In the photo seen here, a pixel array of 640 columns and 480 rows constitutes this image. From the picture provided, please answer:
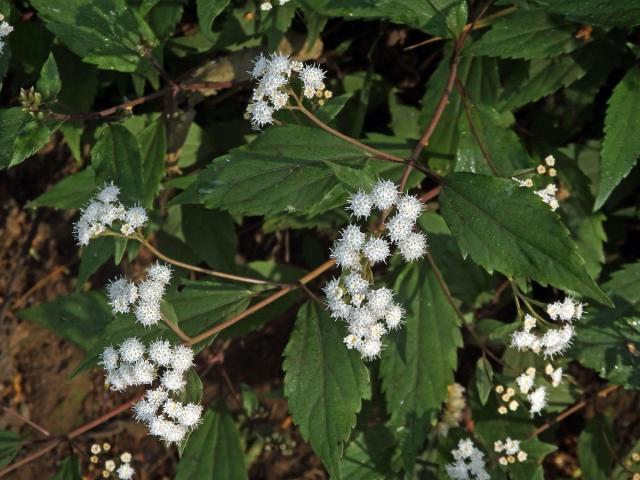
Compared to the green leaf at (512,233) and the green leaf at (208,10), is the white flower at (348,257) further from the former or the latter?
the green leaf at (208,10)

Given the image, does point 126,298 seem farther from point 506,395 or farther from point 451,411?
point 451,411

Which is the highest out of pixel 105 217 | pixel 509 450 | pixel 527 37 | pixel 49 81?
pixel 527 37

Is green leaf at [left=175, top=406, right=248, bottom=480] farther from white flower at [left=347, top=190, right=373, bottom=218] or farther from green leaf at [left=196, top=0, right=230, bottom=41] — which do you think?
green leaf at [left=196, top=0, right=230, bottom=41]

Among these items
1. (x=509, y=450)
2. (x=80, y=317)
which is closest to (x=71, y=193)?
(x=80, y=317)

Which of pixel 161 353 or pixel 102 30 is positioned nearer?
pixel 161 353

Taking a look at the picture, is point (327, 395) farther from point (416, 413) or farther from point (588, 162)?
point (588, 162)

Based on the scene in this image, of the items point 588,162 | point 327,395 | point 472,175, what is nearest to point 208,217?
point 327,395

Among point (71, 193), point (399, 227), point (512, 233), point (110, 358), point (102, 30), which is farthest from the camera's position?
point (71, 193)

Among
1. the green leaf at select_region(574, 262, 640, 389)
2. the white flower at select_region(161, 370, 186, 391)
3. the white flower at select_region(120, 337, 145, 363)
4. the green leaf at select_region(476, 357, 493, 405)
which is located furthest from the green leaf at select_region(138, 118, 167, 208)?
the green leaf at select_region(574, 262, 640, 389)
